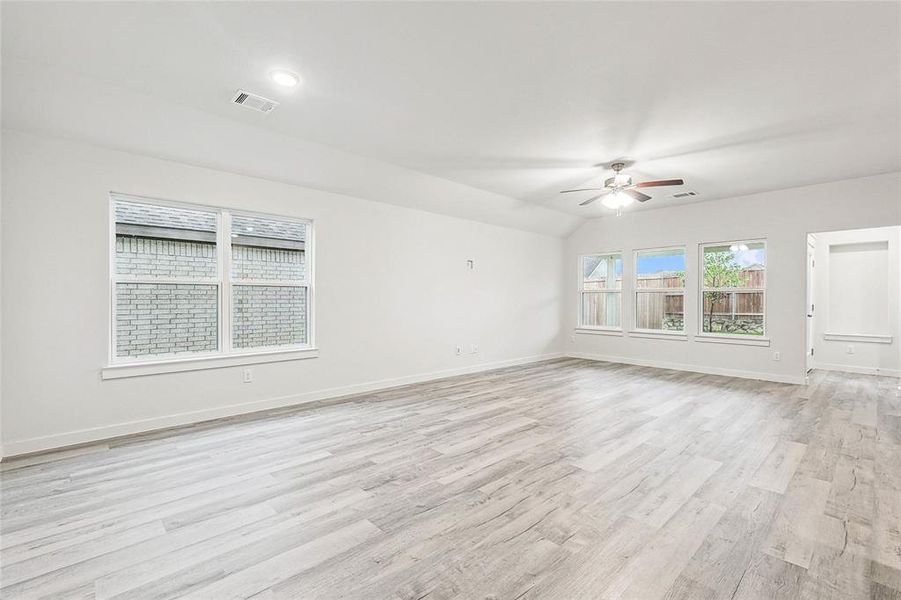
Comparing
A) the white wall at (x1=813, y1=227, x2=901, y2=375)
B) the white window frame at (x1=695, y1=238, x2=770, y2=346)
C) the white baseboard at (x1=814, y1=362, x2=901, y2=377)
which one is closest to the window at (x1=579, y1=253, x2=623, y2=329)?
the white window frame at (x1=695, y1=238, x2=770, y2=346)

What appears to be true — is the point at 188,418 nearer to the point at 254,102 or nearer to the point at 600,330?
the point at 254,102

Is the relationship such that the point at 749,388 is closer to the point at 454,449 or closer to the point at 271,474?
the point at 454,449

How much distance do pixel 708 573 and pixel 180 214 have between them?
4.74m

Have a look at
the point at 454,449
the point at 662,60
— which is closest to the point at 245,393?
the point at 454,449

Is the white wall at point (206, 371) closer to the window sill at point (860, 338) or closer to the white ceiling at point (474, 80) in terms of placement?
the white ceiling at point (474, 80)

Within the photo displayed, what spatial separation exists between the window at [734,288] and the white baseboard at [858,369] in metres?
1.93

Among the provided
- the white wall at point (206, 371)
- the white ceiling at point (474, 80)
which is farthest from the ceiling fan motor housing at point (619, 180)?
the white wall at point (206, 371)

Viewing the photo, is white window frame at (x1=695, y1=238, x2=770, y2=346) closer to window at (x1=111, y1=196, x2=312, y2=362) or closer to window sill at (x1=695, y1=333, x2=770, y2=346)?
window sill at (x1=695, y1=333, x2=770, y2=346)

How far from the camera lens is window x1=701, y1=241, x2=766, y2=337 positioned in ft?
19.1

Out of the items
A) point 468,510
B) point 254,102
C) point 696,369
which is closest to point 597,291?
point 696,369

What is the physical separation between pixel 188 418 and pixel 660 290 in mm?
7015

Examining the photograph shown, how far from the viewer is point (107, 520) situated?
2.07 metres

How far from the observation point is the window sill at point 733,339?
223 inches

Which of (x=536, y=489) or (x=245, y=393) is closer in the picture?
(x=536, y=489)
